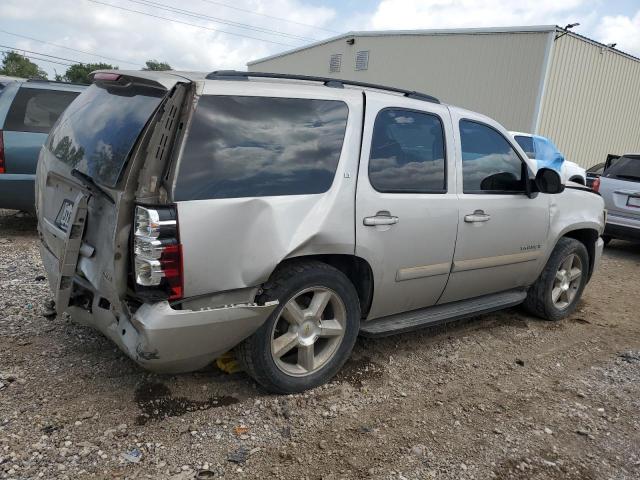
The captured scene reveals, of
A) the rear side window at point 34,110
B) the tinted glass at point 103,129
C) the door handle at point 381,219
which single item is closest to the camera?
the tinted glass at point 103,129

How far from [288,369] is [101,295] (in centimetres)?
115

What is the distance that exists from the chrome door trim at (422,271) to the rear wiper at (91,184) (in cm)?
181

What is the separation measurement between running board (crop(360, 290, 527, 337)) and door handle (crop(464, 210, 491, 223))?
70 cm

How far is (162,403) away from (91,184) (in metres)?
1.28

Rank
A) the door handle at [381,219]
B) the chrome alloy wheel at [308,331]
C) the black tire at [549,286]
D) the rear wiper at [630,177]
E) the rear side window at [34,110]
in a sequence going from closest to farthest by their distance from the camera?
1. the chrome alloy wheel at [308,331]
2. the door handle at [381,219]
3. the black tire at [549,286]
4. the rear side window at [34,110]
5. the rear wiper at [630,177]

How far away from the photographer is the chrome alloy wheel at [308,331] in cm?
307

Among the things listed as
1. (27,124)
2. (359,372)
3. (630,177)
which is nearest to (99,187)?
(359,372)

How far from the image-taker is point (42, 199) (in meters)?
3.32

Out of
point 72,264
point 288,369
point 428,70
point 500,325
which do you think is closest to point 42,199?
point 72,264

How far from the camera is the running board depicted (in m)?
3.49

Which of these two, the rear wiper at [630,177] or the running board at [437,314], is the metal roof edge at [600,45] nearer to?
Answer: the rear wiper at [630,177]

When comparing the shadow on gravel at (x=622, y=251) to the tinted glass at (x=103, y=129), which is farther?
the shadow on gravel at (x=622, y=251)

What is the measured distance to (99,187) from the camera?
2.65 meters

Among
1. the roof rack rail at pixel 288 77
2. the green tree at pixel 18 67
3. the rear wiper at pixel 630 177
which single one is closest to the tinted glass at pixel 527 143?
the rear wiper at pixel 630 177
